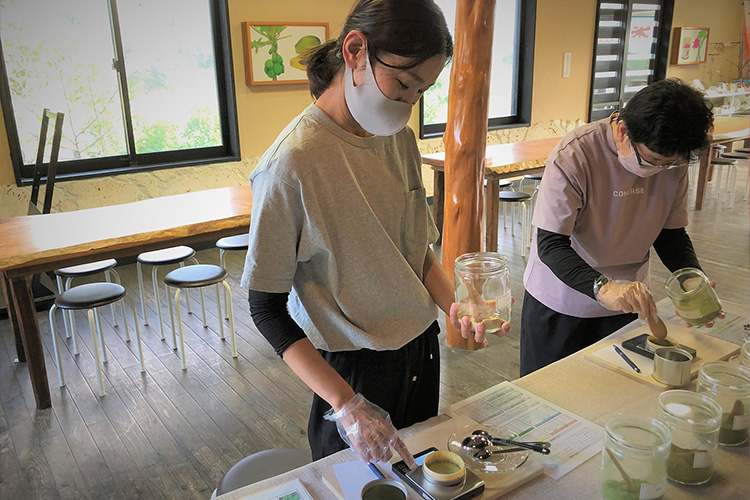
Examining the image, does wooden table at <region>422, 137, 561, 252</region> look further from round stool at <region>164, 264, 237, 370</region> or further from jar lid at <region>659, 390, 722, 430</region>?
jar lid at <region>659, 390, 722, 430</region>

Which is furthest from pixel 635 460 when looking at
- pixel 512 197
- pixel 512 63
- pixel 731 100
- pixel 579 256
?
pixel 731 100

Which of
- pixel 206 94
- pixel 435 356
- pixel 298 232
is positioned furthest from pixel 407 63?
pixel 206 94

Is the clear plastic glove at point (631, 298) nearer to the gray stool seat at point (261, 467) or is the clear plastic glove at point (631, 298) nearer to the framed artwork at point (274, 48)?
the gray stool seat at point (261, 467)

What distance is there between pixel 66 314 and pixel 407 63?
3007 mm

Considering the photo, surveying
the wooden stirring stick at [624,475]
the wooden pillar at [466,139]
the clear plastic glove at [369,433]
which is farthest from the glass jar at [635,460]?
the wooden pillar at [466,139]

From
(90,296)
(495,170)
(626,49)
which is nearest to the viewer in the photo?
(90,296)

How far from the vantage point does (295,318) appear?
3.98ft

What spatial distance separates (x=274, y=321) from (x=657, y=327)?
0.97 m

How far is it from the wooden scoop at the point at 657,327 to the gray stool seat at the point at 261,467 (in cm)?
89

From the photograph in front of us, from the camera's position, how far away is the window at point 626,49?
7801 mm

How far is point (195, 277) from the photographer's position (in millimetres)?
3008

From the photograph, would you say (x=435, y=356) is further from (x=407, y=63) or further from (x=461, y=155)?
(x=461, y=155)

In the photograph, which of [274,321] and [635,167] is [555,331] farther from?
[274,321]

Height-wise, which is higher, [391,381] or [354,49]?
[354,49]
